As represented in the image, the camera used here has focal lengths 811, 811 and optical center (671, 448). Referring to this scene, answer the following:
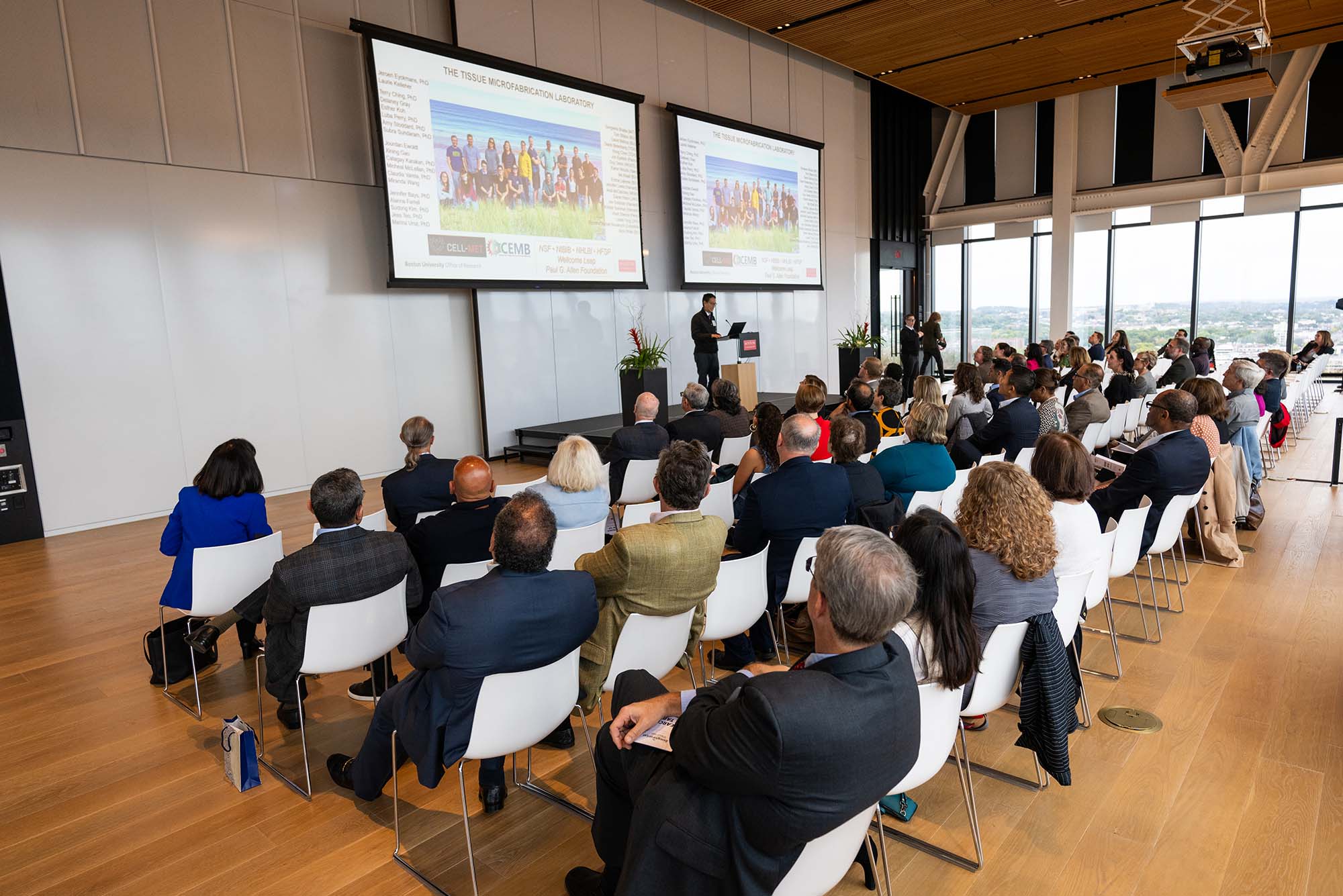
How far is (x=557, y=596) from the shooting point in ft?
8.13

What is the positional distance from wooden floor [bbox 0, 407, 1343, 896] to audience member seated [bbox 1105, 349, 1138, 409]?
507cm

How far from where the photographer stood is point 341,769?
3.08m

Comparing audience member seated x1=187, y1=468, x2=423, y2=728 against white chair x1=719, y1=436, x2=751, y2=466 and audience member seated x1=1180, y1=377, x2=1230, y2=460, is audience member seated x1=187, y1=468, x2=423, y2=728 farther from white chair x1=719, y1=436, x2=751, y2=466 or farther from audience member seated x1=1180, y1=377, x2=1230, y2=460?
audience member seated x1=1180, y1=377, x2=1230, y2=460

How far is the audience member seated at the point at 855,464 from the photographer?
13.1 feet

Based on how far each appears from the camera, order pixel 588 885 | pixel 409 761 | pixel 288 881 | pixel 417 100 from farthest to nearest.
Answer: pixel 417 100, pixel 409 761, pixel 288 881, pixel 588 885

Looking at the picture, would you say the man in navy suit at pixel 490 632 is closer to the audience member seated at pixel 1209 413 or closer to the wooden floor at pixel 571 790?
the wooden floor at pixel 571 790

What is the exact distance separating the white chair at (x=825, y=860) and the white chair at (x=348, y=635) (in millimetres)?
1918

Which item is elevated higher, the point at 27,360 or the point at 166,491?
the point at 27,360

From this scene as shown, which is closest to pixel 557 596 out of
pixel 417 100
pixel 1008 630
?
pixel 1008 630

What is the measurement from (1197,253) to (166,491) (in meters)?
17.6

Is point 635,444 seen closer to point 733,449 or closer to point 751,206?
point 733,449

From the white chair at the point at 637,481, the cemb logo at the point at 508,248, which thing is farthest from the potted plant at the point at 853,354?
the white chair at the point at 637,481

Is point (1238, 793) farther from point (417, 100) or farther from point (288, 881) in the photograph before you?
point (417, 100)

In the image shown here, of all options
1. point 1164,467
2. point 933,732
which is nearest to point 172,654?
point 933,732
